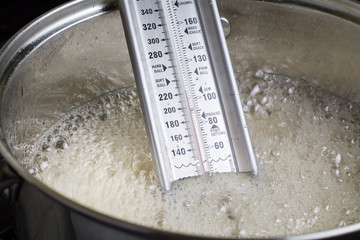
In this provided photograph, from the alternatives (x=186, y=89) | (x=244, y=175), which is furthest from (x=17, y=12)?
(x=244, y=175)

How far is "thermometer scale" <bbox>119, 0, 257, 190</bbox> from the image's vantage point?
84 cm

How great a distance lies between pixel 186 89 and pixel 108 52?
0.85 ft

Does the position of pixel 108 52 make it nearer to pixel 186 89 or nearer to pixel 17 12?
pixel 186 89

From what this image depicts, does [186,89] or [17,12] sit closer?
[186,89]

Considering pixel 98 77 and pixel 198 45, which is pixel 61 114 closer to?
pixel 98 77

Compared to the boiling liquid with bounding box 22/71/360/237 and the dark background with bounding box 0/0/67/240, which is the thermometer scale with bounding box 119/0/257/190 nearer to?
the boiling liquid with bounding box 22/71/360/237

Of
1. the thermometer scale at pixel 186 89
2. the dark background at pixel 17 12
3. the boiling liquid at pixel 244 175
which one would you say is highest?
the dark background at pixel 17 12

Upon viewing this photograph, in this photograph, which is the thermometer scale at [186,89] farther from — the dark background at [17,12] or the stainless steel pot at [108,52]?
the dark background at [17,12]

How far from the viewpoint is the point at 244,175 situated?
0.87 m

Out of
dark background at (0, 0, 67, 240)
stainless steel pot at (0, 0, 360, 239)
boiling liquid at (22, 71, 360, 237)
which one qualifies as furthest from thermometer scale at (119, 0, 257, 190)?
dark background at (0, 0, 67, 240)

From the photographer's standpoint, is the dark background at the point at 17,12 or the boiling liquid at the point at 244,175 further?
the dark background at the point at 17,12

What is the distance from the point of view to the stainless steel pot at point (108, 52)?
34.6 inches

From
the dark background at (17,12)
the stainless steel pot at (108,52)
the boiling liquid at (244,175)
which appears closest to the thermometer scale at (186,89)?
the boiling liquid at (244,175)

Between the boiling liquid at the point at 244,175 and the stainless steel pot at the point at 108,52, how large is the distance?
0.03 metres
